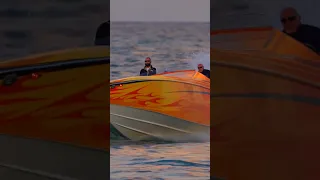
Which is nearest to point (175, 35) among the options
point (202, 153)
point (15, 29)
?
point (202, 153)

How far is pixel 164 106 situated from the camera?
4.44 meters

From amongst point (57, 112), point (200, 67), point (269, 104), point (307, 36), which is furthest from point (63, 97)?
point (307, 36)

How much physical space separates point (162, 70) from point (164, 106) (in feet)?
1.30

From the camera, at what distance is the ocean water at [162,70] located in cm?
439

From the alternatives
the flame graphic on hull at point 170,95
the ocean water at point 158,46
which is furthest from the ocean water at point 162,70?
the flame graphic on hull at point 170,95

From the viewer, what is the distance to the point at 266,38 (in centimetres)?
428

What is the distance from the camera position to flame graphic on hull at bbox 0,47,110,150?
424 centimetres

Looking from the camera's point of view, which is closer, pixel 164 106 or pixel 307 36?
pixel 307 36

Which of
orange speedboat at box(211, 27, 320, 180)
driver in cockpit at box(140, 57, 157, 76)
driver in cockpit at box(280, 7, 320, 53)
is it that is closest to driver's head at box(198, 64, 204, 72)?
orange speedboat at box(211, 27, 320, 180)

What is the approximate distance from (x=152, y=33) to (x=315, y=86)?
5.94 feet

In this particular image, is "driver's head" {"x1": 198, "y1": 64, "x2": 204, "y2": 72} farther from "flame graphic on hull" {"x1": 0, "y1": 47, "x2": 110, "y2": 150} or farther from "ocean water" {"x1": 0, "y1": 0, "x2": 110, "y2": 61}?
"ocean water" {"x1": 0, "y1": 0, "x2": 110, "y2": 61}

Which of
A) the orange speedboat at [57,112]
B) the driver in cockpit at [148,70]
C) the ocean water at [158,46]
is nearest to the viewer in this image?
the orange speedboat at [57,112]

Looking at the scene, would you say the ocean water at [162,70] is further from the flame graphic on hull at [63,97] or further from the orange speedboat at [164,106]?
the flame graphic on hull at [63,97]

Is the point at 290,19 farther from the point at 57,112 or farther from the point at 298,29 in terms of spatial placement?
the point at 57,112
